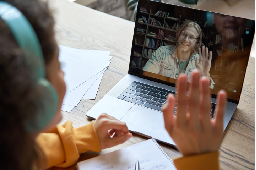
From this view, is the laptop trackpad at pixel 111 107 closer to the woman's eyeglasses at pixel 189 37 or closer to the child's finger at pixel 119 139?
the child's finger at pixel 119 139

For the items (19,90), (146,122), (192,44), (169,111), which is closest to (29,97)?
(19,90)

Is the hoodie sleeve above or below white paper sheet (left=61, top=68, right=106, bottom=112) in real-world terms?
below

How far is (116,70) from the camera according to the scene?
3.19ft

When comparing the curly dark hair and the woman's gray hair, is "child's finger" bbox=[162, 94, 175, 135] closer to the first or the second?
the curly dark hair

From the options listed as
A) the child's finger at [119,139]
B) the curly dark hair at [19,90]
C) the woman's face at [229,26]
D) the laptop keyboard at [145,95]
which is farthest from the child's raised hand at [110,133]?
the woman's face at [229,26]

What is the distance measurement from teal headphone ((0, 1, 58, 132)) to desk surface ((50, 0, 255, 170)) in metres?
0.10

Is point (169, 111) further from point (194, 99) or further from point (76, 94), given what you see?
point (76, 94)

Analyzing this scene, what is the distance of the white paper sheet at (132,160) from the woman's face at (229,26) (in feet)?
1.36

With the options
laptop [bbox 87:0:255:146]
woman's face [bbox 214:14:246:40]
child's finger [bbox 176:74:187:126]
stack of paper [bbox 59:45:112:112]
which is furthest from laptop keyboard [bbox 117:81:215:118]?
child's finger [bbox 176:74:187:126]

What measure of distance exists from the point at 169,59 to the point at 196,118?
432 mm

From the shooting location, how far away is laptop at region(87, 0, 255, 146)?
76 centimetres

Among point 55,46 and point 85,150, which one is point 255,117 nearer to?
point 85,150

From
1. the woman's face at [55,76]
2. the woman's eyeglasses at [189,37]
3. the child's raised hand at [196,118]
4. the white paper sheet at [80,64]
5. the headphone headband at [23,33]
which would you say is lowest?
the white paper sheet at [80,64]

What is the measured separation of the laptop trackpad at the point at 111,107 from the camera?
2.47 ft
